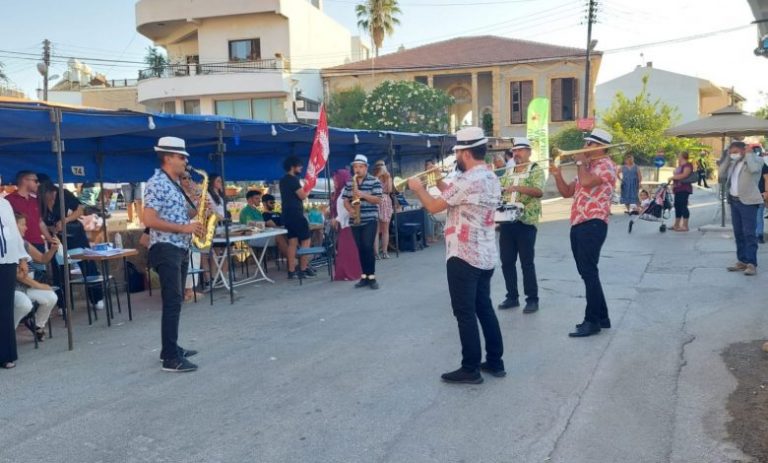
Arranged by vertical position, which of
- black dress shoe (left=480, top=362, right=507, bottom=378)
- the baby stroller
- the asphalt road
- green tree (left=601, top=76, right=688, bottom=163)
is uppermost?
green tree (left=601, top=76, right=688, bottom=163)

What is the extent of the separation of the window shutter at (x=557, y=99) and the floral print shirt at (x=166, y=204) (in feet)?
112

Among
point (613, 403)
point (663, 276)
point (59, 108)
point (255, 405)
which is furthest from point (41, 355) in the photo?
point (663, 276)

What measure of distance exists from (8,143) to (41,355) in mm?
2710

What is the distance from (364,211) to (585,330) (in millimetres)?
3648

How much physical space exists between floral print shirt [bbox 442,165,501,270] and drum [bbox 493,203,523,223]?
194 cm

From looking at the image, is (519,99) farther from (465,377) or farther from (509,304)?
(465,377)

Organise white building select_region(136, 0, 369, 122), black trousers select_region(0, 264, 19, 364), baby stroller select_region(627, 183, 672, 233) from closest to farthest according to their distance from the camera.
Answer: black trousers select_region(0, 264, 19, 364)
baby stroller select_region(627, 183, 672, 233)
white building select_region(136, 0, 369, 122)

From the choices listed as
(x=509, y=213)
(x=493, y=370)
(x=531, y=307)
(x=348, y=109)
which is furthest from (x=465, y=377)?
(x=348, y=109)

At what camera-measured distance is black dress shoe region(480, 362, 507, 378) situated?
5125 mm

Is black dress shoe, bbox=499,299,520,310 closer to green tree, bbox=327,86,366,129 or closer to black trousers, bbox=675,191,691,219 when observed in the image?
black trousers, bbox=675,191,691,219

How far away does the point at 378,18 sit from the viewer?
43.8m

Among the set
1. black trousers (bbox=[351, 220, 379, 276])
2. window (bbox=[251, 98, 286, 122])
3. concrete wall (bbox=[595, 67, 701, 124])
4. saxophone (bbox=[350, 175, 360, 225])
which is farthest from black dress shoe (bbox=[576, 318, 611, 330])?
concrete wall (bbox=[595, 67, 701, 124])

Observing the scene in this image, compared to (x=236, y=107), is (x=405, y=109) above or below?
below

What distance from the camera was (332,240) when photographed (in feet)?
34.9
